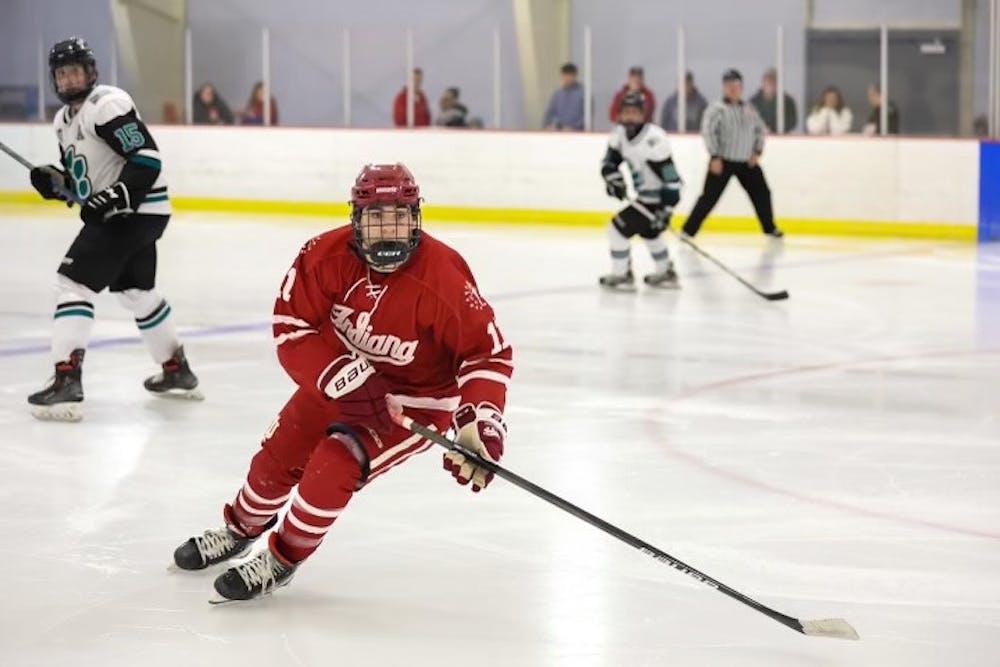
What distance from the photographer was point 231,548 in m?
3.74

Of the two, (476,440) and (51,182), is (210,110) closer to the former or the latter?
(51,182)

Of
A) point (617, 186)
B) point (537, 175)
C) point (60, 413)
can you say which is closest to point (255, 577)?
point (60, 413)

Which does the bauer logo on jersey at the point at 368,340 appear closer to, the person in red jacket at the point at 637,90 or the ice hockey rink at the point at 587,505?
the ice hockey rink at the point at 587,505

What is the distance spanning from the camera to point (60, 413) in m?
5.50

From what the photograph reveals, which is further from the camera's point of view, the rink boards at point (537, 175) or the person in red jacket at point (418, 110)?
the person in red jacket at point (418, 110)

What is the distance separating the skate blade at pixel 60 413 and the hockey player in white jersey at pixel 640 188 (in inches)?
161

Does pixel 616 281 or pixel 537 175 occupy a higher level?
pixel 537 175

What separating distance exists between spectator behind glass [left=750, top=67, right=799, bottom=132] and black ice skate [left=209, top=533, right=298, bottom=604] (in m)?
9.91

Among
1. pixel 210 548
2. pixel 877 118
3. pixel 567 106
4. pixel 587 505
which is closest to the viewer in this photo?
pixel 210 548

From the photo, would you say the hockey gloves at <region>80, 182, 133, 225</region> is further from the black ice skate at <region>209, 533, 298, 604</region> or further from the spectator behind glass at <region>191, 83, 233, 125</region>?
the spectator behind glass at <region>191, 83, 233, 125</region>

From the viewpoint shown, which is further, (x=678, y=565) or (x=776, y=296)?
(x=776, y=296)

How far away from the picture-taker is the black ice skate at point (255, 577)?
3.46 meters

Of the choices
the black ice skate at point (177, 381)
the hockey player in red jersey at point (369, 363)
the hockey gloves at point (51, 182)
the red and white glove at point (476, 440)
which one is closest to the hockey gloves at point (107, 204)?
the hockey gloves at point (51, 182)

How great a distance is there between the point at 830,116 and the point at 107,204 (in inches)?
323
